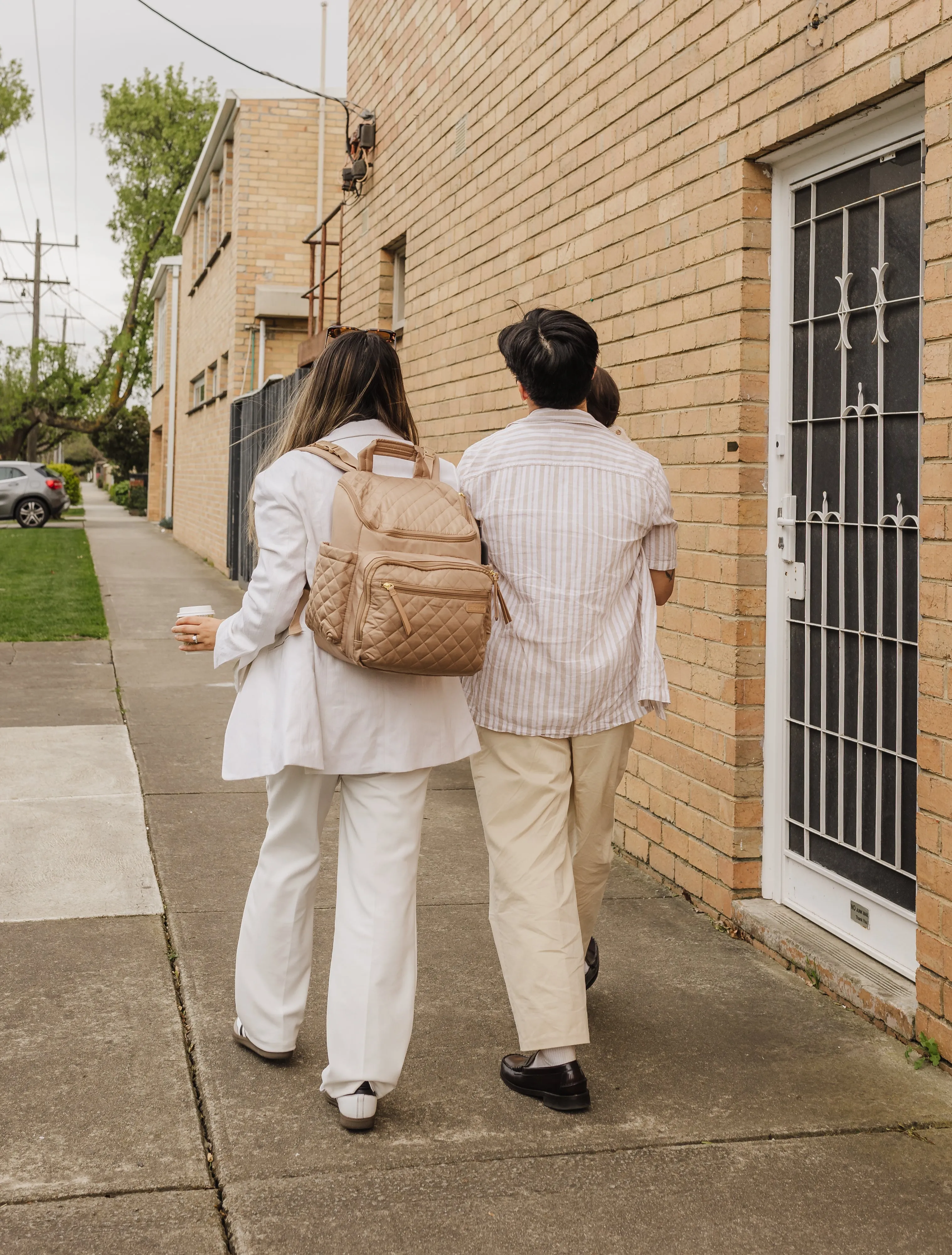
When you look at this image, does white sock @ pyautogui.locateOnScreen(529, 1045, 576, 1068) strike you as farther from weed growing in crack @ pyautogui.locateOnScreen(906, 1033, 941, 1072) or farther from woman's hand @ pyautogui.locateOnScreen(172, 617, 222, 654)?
woman's hand @ pyautogui.locateOnScreen(172, 617, 222, 654)

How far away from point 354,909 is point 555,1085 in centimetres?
66

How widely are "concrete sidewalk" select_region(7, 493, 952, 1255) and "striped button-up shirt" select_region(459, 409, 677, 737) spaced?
934mm

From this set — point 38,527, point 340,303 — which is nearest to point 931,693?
point 340,303

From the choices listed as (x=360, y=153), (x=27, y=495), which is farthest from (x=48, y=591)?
(x=27, y=495)

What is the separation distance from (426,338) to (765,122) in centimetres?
383

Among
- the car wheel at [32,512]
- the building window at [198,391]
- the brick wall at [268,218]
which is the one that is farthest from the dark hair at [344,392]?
the car wheel at [32,512]

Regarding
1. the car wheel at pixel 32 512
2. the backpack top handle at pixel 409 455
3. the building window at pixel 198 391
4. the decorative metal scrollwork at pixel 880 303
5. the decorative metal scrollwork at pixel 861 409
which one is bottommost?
the backpack top handle at pixel 409 455

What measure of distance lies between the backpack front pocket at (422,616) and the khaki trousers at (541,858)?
44cm

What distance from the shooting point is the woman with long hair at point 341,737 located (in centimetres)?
296

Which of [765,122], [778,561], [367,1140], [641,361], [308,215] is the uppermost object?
[308,215]

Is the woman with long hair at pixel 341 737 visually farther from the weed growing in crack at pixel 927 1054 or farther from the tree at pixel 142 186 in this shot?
the tree at pixel 142 186

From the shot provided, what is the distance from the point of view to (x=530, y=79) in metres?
6.18

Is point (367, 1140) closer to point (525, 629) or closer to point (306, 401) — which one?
point (525, 629)

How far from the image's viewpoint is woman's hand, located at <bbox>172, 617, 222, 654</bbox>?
319 cm
